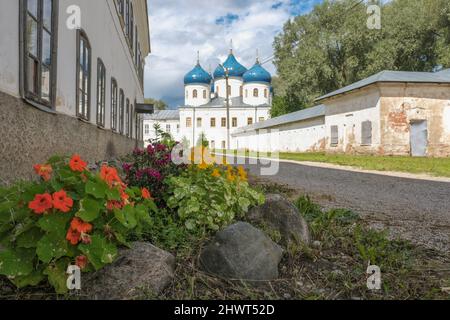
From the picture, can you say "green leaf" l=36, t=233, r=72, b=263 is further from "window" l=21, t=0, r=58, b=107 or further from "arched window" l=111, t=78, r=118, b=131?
"arched window" l=111, t=78, r=118, b=131

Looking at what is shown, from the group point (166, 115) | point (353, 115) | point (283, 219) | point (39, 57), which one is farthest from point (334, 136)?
point (166, 115)

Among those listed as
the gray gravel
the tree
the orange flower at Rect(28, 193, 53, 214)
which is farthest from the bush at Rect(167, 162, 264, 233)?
the tree

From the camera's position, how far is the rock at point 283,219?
8.65 ft

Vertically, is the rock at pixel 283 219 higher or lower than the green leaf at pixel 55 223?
lower

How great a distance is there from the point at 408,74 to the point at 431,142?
3.99 meters

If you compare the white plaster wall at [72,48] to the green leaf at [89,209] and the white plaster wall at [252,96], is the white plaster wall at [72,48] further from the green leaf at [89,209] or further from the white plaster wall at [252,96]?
the white plaster wall at [252,96]

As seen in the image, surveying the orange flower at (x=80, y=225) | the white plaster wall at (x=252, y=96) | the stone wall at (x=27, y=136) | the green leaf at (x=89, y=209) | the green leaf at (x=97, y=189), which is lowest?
the orange flower at (x=80, y=225)

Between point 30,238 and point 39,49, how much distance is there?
9.55 feet

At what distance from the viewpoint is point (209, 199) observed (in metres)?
2.91

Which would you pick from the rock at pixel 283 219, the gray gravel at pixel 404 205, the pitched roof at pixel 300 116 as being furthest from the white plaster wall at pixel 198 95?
the rock at pixel 283 219

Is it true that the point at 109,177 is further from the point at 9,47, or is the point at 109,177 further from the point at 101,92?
the point at 101,92

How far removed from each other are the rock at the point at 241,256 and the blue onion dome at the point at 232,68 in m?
57.6
